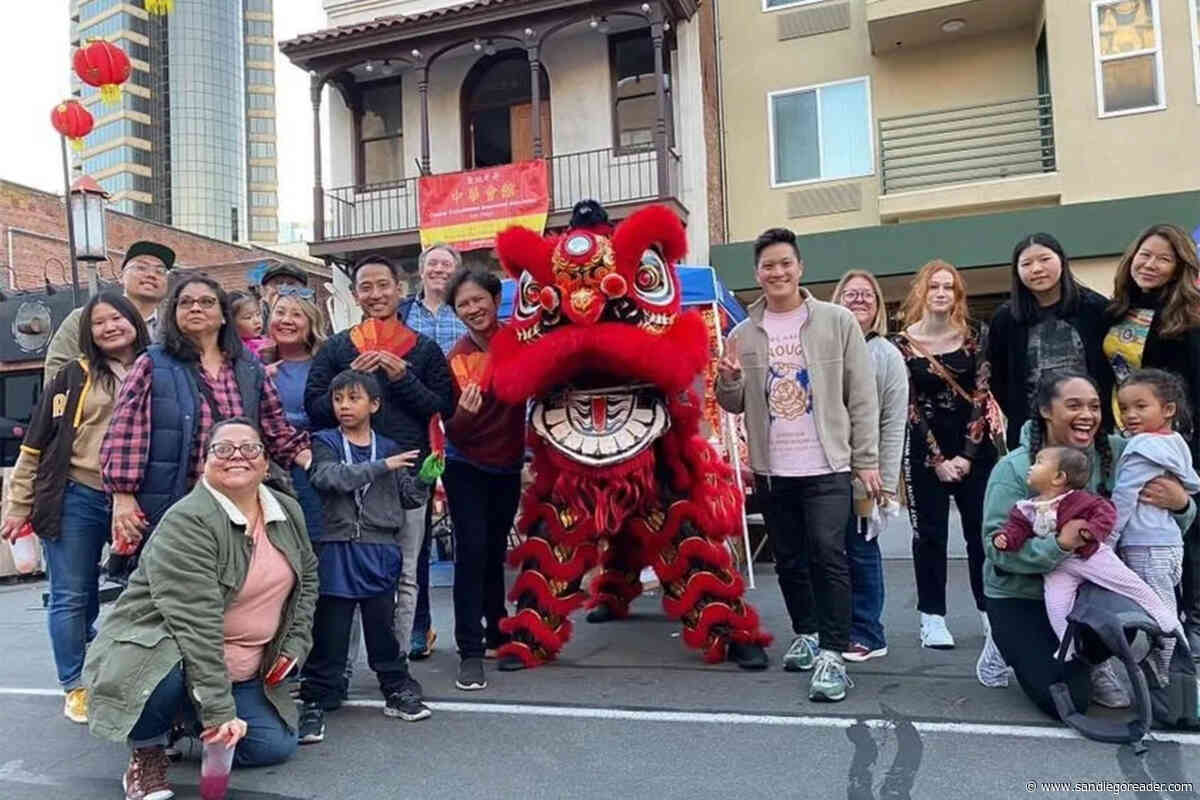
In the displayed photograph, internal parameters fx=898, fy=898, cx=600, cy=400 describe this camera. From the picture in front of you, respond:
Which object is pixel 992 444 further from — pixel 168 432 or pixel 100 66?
pixel 100 66

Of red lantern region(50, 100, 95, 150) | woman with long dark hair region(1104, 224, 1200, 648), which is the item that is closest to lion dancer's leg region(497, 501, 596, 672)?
woman with long dark hair region(1104, 224, 1200, 648)

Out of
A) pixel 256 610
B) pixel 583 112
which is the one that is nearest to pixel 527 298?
pixel 256 610

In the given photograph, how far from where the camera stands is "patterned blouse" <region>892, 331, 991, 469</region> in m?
3.96

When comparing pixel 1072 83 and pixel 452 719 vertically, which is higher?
pixel 1072 83

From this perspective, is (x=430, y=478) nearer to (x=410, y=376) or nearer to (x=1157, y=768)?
(x=410, y=376)

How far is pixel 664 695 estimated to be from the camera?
357 cm

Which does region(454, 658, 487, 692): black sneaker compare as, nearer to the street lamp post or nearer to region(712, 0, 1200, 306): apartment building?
the street lamp post

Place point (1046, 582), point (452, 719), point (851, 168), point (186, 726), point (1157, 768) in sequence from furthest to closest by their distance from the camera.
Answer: point (851, 168) < point (452, 719) < point (1046, 582) < point (186, 726) < point (1157, 768)

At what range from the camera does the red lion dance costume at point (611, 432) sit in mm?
3447

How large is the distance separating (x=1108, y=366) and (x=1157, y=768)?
1.71m

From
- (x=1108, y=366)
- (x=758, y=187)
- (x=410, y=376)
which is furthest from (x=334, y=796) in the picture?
(x=758, y=187)

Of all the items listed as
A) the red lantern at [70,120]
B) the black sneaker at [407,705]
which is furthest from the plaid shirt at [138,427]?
the red lantern at [70,120]

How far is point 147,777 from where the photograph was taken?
8.84ft

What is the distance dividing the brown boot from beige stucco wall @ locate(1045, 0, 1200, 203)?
11.4 m
